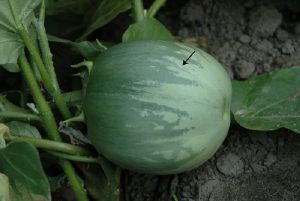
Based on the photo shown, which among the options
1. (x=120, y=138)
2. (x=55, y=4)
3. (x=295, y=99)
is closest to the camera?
(x=120, y=138)

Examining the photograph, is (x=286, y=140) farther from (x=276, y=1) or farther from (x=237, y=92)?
(x=276, y=1)

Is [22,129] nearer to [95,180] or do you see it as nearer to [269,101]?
[95,180]

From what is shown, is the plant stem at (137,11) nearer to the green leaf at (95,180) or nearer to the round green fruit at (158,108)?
the round green fruit at (158,108)

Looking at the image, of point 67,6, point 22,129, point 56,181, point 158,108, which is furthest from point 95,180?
point 67,6

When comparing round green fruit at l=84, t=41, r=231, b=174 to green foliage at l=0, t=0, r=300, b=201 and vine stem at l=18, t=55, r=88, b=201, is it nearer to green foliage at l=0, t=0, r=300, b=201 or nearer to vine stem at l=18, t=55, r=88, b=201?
green foliage at l=0, t=0, r=300, b=201

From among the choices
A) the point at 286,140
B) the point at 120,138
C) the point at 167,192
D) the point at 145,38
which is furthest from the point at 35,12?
the point at 286,140

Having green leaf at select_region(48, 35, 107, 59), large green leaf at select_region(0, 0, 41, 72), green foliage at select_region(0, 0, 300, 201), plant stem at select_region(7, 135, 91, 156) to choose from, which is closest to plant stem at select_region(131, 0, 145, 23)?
green foliage at select_region(0, 0, 300, 201)
